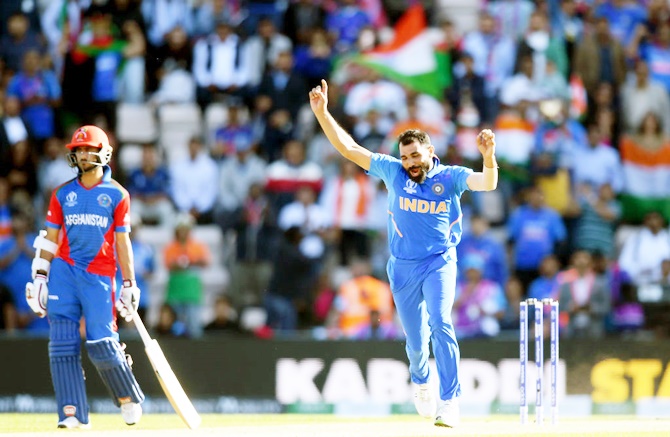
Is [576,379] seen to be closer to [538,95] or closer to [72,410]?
[538,95]

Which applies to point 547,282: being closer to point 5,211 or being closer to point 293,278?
point 293,278

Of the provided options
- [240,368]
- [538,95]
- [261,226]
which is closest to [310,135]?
[261,226]

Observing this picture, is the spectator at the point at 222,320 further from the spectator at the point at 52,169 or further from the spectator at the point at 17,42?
the spectator at the point at 17,42

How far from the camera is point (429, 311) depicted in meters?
9.41

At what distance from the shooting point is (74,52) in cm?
1748

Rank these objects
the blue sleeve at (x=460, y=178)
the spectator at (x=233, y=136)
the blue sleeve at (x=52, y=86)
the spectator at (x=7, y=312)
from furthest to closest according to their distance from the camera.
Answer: the blue sleeve at (x=52, y=86) → the spectator at (x=233, y=136) → the spectator at (x=7, y=312) → the blue sleeve at (x=460, y=178)

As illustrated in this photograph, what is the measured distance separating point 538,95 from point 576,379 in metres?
4.49

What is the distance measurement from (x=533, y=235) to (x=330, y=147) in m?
2.70

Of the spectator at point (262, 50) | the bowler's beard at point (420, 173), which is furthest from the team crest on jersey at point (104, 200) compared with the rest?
the spectator at point (262, 50)

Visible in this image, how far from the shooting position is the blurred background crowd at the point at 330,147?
15.1 metres

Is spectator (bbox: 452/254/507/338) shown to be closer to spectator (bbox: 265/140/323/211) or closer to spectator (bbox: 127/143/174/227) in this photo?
spectator (bbox: 265/140/323/211)

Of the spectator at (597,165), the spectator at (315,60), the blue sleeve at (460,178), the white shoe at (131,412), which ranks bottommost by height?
the white shoe at (131,412)

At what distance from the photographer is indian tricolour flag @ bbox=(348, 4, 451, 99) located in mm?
17469

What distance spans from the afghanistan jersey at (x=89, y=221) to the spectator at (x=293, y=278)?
5.56 meters
